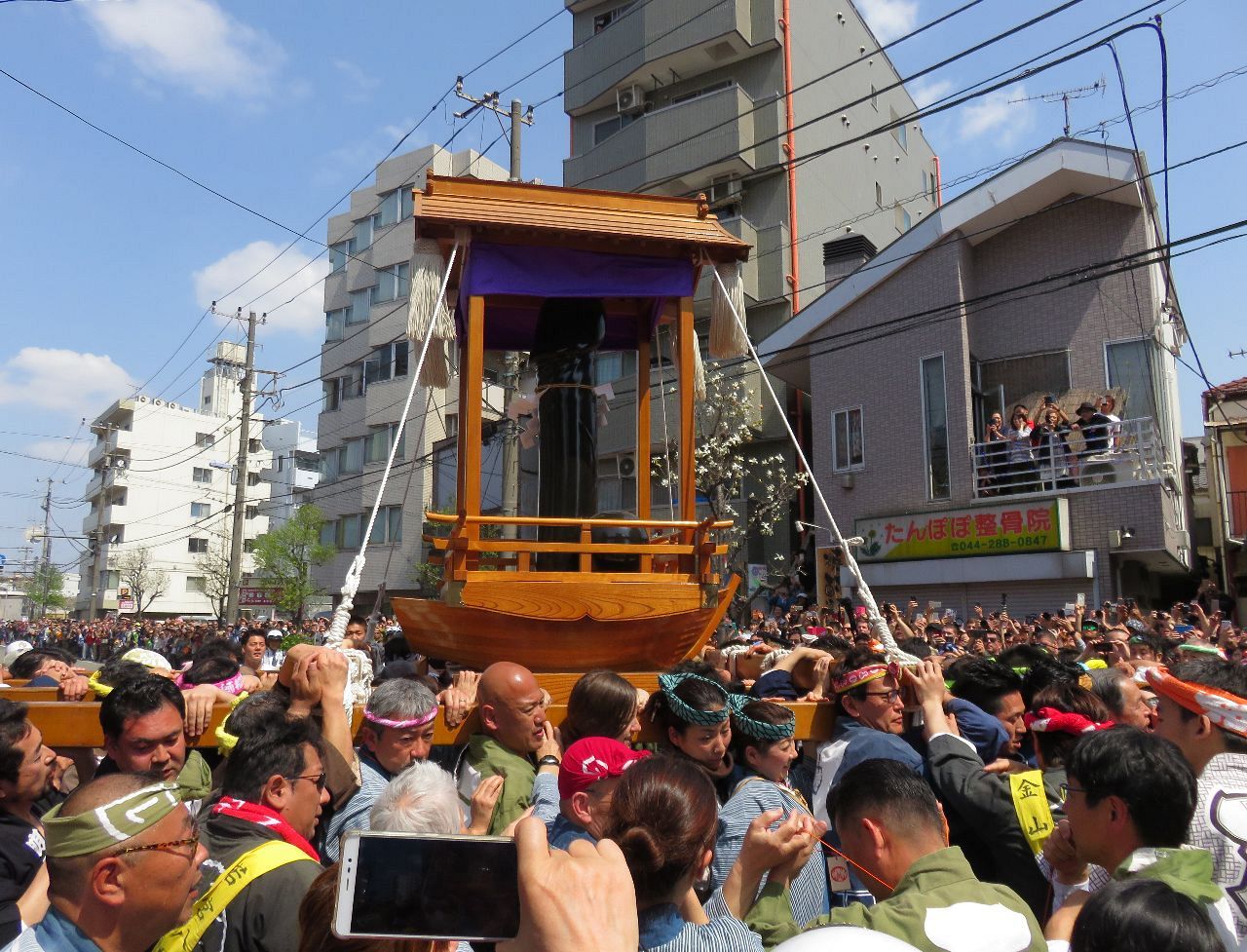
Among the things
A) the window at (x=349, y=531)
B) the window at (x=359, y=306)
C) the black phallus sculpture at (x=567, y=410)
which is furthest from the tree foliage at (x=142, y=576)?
the black phallus sculpture at (x=567, y=410)

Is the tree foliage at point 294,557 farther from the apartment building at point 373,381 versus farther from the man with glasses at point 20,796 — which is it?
the man with glasses at point 20,796

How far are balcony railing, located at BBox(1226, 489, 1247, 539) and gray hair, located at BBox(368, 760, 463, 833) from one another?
23.0 metres

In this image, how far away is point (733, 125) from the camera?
21.5m

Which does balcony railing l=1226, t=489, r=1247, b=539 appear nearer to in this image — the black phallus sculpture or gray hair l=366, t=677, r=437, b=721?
the black phallus sculpture

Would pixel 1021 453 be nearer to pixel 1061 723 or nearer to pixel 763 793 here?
pixel 1061 723

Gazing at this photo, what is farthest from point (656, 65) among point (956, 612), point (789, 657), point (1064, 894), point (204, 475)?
point (204, 475)

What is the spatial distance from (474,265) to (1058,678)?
11.6 feet

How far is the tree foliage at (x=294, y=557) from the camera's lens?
2928 centimetres

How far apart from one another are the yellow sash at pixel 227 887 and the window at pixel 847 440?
1588cm

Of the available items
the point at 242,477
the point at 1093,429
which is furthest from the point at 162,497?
the point at 1093,429

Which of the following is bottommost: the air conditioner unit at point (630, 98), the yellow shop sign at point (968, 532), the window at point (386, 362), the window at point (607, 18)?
the yellow shop sign at point (968, 532)

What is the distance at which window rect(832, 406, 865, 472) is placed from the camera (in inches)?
687

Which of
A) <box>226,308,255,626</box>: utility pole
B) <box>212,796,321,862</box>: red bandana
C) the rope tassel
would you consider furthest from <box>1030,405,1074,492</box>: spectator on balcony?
<box>226,308,255,626</box>: utility pole

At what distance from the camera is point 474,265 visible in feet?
16.7
